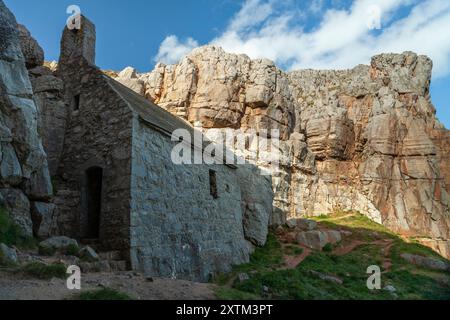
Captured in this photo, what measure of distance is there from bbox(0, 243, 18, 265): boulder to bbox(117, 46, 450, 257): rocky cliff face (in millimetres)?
21462

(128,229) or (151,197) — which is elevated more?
(151,197)

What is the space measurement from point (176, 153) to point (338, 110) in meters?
25.9

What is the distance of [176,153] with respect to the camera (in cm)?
1388

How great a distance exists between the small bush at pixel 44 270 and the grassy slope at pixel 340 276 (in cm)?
338

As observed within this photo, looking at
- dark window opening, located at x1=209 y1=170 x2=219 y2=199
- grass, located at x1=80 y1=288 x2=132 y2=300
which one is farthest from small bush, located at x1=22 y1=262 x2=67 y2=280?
dark window opening, located at x1=209 y1=170 x2=219 y2=199

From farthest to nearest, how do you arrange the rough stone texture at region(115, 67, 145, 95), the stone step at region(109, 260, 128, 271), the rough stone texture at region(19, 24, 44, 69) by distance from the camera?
the rough stone texture at region(115, 67, 145, 95)
the rough stone texture at region(19, 24, 44, 69)
the stone step at region(109, 260, 128, 271)

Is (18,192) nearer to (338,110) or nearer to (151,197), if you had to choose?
(151,197)

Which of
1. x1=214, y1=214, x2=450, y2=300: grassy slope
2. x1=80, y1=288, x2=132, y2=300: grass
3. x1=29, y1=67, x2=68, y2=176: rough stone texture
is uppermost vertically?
x1=29, y1=67, x2=68, y2=176: rough stone texture

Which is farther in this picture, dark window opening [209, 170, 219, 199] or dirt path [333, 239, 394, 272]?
dirt path [333, 239, 394, 272]

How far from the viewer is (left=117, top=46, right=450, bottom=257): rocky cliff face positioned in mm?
30781

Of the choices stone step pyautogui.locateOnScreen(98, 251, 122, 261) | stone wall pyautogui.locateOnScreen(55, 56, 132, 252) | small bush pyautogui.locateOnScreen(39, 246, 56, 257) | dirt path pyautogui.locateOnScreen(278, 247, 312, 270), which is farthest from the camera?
dirt path pyautogui.locateOnScreen(278, 247, 312, 270)

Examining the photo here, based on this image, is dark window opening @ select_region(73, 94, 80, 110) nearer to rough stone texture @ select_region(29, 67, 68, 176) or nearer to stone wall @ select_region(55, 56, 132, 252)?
stone wall @ select_region(55, 56, 132, 252)

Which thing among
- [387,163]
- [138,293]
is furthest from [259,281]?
[387,163]

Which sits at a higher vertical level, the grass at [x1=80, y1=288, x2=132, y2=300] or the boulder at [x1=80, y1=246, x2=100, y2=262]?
the boulder at [x1=80, y1=246, x2=100, y2=262]
